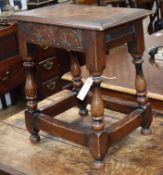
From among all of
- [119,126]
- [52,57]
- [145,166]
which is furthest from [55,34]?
[52,57]

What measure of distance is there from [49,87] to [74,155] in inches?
63.0

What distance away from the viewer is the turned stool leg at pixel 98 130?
848mm

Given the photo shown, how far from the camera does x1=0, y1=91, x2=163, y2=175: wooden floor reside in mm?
917

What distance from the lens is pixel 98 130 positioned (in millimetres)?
867

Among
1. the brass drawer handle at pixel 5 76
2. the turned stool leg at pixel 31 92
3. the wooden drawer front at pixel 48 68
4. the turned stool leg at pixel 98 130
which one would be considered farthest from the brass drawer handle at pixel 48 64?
Answer: the turned stool leg at pixel 98 130

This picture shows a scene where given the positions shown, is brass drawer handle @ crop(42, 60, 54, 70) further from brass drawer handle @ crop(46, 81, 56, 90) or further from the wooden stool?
the wooden stool

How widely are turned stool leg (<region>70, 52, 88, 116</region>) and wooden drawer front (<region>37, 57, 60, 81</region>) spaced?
1.30m

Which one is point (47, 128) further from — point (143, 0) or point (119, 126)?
point (143, 0)

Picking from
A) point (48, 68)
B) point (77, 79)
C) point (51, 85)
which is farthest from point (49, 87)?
point (77, 79)

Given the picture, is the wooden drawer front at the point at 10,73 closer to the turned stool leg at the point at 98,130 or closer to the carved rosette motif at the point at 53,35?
the carved rosette motif at the point at 53,35

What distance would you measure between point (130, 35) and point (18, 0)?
5.84 feet

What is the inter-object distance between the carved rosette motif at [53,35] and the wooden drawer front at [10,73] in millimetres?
1305

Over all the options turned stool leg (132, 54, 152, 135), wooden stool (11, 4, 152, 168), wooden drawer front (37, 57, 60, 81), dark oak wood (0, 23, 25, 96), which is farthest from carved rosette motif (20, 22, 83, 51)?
wooden drawer front (37, 57, 60, 81)

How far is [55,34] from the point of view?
0.87m
